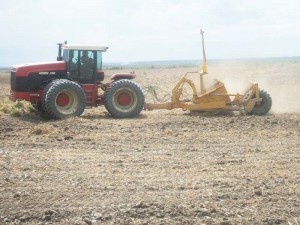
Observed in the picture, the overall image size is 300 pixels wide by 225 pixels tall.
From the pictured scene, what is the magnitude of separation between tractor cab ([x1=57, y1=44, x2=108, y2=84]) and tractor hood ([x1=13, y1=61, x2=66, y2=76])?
23 cm

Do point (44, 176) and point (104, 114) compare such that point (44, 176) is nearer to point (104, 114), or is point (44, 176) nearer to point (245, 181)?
point (245, 181)

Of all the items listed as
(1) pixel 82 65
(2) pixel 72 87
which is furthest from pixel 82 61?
(2) pixel 72 87

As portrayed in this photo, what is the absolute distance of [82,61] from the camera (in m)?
14.8

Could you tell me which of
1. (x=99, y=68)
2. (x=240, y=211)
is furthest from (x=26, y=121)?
(x=240, y=211)

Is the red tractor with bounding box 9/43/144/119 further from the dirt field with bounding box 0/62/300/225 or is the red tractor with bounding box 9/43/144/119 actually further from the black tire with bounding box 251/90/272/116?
the black tire with bounding box 251/90/272/116

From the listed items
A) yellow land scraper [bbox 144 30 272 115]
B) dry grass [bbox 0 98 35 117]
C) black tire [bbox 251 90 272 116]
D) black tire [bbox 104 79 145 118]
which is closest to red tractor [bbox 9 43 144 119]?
black tire [bbox 104 79 145 118]

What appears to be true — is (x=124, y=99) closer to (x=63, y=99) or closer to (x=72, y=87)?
(x=72, y=87)

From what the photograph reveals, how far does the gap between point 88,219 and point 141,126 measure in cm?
713

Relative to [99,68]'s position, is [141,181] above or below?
below

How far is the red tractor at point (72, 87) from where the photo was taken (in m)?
14.0

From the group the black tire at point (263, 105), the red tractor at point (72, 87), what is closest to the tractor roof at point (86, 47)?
the red tractor at point (72, 87)

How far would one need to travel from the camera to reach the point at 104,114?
51.8 feet

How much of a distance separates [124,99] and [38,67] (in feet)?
8.66

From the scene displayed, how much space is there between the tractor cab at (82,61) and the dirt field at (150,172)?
194cm
